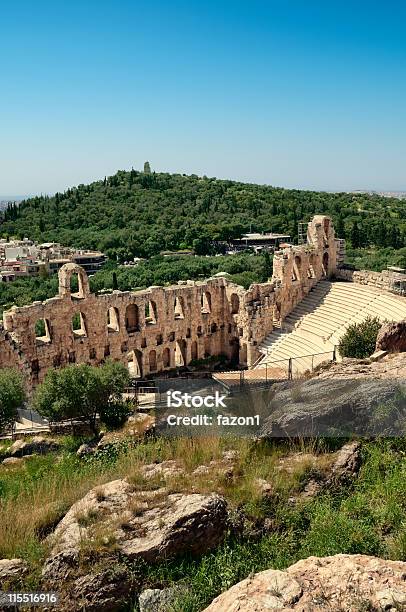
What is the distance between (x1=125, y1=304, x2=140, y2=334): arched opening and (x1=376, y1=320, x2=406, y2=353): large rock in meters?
15.0

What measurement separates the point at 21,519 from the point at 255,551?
3281 millimetres

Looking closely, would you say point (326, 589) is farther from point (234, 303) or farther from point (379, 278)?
point (234, 303)

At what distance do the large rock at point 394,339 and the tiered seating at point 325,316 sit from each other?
7.71m

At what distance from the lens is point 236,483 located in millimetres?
8320

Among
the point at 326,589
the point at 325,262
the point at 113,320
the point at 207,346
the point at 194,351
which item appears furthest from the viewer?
the point at 325,262

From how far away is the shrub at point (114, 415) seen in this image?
1842 centimetres

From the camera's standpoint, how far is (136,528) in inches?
283

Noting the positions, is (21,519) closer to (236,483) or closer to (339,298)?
(236,483)

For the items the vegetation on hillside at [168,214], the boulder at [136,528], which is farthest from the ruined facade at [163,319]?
the vegetation on hillside at [168,214]

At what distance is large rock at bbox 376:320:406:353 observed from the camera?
55.0 ft

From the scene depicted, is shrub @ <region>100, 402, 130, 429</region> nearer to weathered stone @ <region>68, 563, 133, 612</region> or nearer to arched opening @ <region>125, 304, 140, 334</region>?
arched opening @ <region>125, 304, 140, 334</region>

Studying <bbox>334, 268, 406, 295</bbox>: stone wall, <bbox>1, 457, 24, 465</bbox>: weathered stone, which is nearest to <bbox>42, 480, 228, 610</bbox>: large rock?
<bbox>1, 457, 24, 465</bbox>: weathered stone

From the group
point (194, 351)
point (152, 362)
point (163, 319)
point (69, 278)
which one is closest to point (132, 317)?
point (163, 319)

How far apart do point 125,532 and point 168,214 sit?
95492 mm
